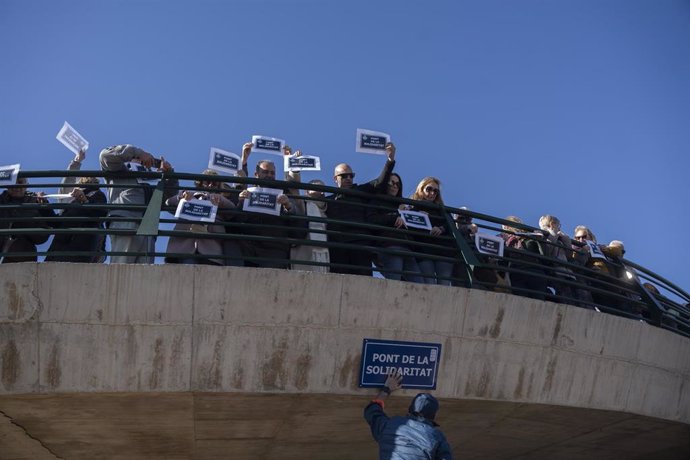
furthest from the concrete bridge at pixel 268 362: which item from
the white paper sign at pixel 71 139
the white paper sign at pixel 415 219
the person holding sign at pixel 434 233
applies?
the white paper sign at pixel 71 139

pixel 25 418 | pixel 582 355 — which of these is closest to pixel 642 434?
pixel 582 355

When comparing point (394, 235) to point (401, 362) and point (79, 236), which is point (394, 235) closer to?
point (401, 362)

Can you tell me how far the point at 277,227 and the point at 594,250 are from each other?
15.6 feet

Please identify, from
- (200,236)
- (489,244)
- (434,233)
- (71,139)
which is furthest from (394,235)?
(71,139)

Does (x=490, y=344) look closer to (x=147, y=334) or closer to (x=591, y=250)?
(x=591, y=250)

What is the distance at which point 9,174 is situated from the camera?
8047mm

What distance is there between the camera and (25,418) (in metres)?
7.76

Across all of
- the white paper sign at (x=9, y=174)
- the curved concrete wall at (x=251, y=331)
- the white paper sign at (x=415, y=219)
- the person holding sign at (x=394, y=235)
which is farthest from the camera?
the white paper sign at (x=415, y=219)

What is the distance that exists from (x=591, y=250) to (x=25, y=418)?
703 centimetres

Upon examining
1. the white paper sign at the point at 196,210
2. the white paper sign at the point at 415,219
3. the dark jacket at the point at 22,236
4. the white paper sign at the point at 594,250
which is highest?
the white paper sign at the point at 415,219

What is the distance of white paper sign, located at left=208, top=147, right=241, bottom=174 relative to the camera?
855 cm

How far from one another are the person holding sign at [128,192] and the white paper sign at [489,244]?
3425 mm

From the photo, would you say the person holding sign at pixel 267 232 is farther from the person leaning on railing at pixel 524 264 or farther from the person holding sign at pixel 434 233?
the person leaning on railing at pixel 524 264

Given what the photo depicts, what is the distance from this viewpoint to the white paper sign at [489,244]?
9.02 m
